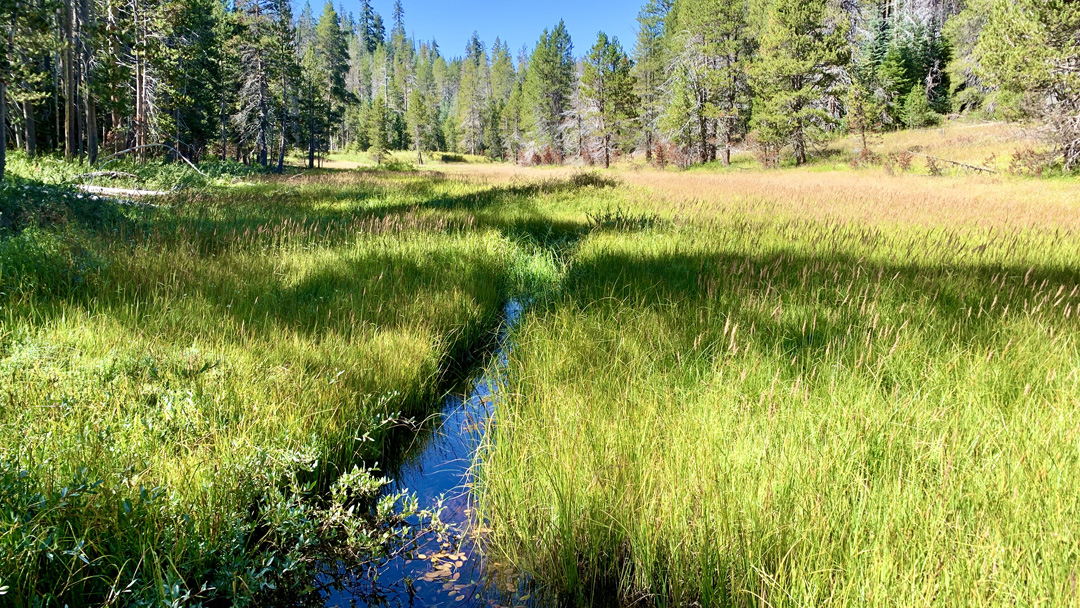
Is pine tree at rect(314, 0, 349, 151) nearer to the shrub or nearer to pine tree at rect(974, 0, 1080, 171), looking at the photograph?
pine tree at rect(974, 0, 1080, 171)

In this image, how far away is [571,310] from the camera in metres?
4.11

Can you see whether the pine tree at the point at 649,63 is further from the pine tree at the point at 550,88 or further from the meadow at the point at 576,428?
the meadow at the point at 576,428

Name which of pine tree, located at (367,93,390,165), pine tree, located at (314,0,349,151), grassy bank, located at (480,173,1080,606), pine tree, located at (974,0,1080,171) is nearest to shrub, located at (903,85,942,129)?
pine tree, located at (974,0,1080,171)

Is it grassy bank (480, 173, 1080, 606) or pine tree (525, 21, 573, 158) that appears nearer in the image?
grassy bank (480, 173, 1080, 606)

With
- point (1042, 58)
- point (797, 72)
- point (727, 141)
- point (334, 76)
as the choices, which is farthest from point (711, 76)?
point (334, 76)

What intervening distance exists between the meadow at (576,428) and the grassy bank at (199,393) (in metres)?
0.02

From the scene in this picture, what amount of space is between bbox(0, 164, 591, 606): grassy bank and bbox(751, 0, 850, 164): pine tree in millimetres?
30916

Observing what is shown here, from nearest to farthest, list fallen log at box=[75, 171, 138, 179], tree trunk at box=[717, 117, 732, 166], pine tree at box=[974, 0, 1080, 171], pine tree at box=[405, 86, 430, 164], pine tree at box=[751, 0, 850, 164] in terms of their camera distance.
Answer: fallen log at box=[75, 171, 138, 179] < pine tree at box=[974, 0, 1080, 171] < pine tree at box=[751, 0, 850, 164] < tree trunk at box=[717, 117, 732, 166] < pine tree at box=[405, 86, 430, 164]

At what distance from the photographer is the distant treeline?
15195 mm

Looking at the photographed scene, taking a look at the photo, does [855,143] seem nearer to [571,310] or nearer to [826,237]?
[826,237]

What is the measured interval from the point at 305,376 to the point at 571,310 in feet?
6.55

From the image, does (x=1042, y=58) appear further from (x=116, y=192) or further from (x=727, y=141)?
(x=116, y=192)

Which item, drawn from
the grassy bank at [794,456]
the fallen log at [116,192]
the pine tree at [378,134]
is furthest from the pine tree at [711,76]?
the grassy bank at [794,456]

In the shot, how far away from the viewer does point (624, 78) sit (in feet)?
156
